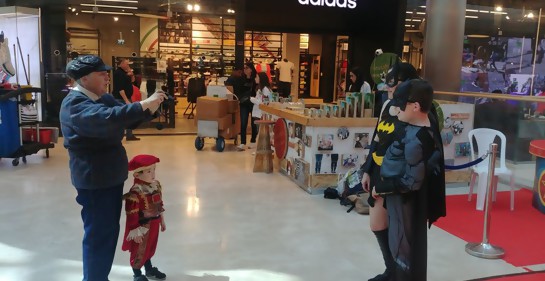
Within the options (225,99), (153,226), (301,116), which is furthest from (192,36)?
(153,226)

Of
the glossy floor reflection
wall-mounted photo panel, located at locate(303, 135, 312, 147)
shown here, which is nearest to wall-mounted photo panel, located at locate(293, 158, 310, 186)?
the glossy floor reflection

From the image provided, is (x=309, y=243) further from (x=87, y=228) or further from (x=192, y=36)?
(x=192, y=36)

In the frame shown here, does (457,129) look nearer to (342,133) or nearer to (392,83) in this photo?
(342,133)

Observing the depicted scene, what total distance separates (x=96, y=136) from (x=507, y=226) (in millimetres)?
3952

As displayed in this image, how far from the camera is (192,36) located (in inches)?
508

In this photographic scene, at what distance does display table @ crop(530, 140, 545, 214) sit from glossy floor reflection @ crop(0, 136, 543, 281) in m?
1.56

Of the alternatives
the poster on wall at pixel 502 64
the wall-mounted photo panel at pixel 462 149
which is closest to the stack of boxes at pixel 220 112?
the wall-mounted photo panel at pixel 462 149

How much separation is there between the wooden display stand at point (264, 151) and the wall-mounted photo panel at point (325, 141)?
1.24m

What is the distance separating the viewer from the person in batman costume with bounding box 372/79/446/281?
2.61 meters

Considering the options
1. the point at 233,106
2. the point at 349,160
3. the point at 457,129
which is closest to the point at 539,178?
the point at 457,129

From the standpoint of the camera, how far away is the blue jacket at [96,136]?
2461 millimetres

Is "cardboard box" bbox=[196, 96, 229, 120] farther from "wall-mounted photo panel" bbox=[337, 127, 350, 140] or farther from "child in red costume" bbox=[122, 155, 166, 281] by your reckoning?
"child in red costume" bbox=[122, 155, 166, 281]

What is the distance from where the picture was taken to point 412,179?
8.52 feet

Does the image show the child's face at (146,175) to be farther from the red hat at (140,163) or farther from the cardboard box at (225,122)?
the cardboard box at (225,122)
